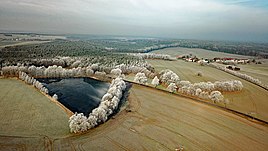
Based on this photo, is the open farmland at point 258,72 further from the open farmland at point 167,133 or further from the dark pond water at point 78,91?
the dark pond water at point 78,91

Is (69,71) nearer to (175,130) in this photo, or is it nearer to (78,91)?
(78,91)

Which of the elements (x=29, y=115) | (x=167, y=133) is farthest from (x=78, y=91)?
(x=167, y=133)

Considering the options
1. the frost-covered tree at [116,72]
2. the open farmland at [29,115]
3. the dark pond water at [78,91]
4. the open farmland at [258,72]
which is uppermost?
the open farmland at [258,72]

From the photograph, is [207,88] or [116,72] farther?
[116,72]

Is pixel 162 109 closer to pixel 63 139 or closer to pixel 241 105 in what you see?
pixel 241 105

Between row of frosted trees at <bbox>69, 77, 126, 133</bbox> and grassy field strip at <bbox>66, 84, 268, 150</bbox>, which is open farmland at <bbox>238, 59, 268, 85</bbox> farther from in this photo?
row of frosted trees at <bbox>69, 77, 126, 133</bbox>

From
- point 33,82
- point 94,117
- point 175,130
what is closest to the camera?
point 175,130

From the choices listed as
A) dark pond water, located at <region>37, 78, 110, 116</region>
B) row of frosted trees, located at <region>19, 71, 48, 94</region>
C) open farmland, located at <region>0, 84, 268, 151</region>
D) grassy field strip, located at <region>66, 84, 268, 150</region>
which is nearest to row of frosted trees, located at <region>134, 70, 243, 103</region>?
grassy field strip, located at <region>66, 84, 268, 150</region>

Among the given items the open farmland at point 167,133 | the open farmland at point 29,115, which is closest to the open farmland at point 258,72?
the open farmland at point 167,133

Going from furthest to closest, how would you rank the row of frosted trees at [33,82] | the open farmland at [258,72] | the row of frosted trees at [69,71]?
the open farmland at [258,72]
the row of frosted trees at [69,71]
the row of frosted trees at [33,82]
